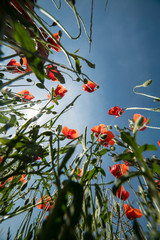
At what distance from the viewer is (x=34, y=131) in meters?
0.41

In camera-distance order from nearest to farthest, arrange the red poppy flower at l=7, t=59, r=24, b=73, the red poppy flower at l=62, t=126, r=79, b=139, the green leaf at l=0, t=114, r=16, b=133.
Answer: the green leaf at l=0, t=114, r=16, b=133 → the red poppy flower at l=7, t=59, r=24, b=73 → the red poppy flower at l=62, t=126, r=79, b=139

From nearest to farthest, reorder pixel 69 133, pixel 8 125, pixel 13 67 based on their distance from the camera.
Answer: pixel 8 125 → pixel 13 67 → pixel 69 133

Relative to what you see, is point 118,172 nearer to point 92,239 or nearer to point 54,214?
point 92,239

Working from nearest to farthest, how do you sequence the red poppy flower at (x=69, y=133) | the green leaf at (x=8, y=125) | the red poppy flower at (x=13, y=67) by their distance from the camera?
the green leaf at (x=8, y=125)
the red poppy flower at (x=13, y=67)
the red poppy flower at (x=69, y=133)

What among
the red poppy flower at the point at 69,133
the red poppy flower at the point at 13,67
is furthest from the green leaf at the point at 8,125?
the red poppy flower at the point at 69,133

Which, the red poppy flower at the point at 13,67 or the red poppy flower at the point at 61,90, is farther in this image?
the red poppy flower at the point at 61,90

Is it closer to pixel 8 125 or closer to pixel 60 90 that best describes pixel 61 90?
pixel 60 90

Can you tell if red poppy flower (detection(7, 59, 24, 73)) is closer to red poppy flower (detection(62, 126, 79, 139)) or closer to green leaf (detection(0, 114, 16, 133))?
green leaf (detection(0, 114, 16, 133))

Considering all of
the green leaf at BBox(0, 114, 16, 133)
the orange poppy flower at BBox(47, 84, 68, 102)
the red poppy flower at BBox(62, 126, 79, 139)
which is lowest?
the green leaf at BBox(0, 114, 16, 133)

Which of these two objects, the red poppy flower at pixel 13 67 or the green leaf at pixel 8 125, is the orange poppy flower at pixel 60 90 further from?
the green leaf at pixel 8 125

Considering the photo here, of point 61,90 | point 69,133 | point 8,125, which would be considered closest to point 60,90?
point 61,90

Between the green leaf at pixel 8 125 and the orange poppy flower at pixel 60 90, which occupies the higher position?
the orange poppy flower at pixel 60 90

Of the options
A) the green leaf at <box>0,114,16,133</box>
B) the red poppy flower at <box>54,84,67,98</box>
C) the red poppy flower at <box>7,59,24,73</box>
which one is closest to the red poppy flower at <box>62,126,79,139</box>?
the red poppy flower at <box>54,84,67,98</box>

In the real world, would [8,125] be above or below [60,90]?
below
